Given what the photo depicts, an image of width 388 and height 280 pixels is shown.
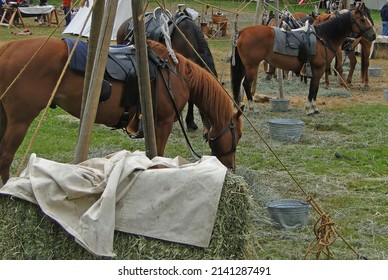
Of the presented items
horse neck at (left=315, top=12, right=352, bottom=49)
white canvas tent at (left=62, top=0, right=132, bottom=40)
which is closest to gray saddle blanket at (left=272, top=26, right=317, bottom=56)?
horse neck at (left=315, top=12, right=352, bottom=49)

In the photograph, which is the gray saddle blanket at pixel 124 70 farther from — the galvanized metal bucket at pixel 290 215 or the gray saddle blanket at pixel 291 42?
the gray saddle blanket at pixel 291 42

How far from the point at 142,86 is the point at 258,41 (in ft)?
23.5

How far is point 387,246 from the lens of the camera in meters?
5.25

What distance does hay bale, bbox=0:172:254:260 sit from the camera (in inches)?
146

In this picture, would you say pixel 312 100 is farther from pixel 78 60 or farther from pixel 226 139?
pixel 78 60

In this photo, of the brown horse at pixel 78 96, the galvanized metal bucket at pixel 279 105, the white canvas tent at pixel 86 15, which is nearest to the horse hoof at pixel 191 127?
the galvanized metal bucket at pixel 279 105

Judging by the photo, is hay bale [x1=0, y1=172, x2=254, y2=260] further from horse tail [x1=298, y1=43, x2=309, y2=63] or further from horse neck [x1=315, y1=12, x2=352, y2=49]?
horse neck [x1=315, y1=12, x2=352, y2=49]

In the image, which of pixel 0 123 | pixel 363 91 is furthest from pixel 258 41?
pixel 0 123

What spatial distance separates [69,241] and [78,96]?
2.25 metres

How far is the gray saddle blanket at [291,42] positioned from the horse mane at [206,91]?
5.65 meters

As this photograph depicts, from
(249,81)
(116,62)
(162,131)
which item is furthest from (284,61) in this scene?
(116,62)

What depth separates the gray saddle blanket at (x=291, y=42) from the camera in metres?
11.6

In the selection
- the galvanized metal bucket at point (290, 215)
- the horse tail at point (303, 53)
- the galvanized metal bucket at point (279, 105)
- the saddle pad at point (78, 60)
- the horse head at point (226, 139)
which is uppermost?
the saddle pad at point (78, 60)
